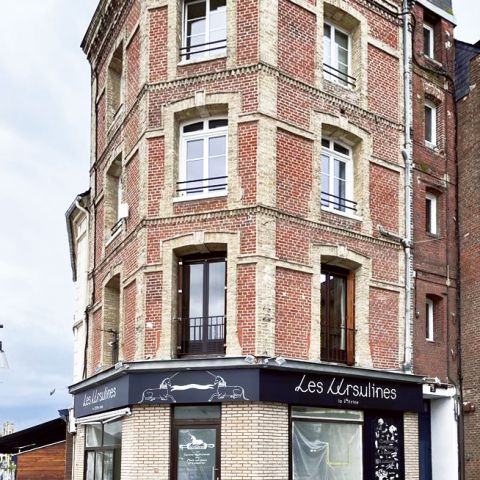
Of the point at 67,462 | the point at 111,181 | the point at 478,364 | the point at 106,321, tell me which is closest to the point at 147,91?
the point at 111,181

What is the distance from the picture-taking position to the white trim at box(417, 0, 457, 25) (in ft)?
75.2

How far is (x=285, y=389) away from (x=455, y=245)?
25.0ft

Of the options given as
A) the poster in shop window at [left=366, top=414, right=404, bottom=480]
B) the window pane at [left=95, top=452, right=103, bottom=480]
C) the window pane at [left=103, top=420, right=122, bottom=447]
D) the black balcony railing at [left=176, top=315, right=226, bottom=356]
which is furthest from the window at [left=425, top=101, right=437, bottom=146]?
the window pane at [left=95, top=452, right=103, bottom=480]

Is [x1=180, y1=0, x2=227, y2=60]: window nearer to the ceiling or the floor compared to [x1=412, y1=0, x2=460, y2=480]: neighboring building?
nearer to the ceiling

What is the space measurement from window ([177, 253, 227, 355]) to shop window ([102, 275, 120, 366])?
3695 millimetres

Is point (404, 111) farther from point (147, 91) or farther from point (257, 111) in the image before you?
point (147, 91)

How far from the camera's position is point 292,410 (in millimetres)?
17656

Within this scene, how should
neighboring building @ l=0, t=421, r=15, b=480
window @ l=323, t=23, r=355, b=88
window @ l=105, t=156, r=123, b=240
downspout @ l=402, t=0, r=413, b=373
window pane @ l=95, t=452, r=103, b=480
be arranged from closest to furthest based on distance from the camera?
window @ l=323, t=23, r=355, b=88 < downspout @ l=402, t=0, r=413, b=373 < window pane @ l=95, t=452, r=103, b=480 < window @ l=105, t=156, r=123, b=240 < neighboring building @ l=0, t=421, r=15, b=480

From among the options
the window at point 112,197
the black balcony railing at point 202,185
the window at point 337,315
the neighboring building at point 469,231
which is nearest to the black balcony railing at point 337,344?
the window at point 337,315

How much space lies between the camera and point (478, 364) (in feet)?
70.5

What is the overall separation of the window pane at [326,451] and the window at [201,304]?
2519 mm

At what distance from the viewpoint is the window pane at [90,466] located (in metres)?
21.5

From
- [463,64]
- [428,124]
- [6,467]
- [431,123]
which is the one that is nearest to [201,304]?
[428,124]

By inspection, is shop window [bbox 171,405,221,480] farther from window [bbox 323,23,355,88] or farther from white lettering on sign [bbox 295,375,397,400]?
window [bbox 323,23,355,88]
